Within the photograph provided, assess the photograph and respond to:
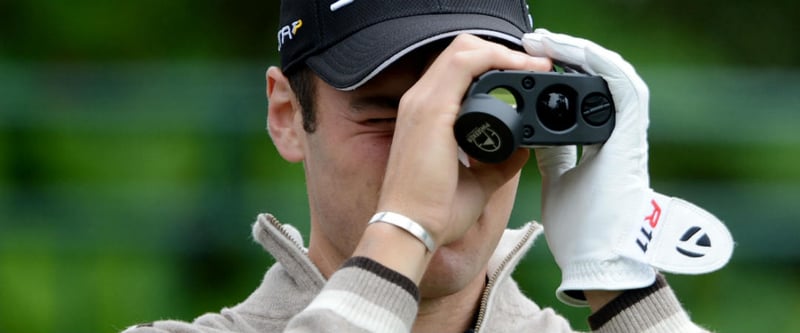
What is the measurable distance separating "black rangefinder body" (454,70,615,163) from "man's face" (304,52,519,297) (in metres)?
0.26

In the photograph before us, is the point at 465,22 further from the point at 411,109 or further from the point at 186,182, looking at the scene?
the point at 186,182

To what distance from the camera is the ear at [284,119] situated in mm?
2904

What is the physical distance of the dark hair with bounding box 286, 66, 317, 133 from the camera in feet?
9.20

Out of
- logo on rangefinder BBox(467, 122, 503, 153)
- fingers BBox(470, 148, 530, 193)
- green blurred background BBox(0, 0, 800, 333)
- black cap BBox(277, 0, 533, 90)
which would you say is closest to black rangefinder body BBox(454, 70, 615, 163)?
logo on rangefinder BBox(467, 122, 503, 153)

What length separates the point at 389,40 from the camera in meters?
2.62

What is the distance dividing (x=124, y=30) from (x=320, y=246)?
3.14 metres

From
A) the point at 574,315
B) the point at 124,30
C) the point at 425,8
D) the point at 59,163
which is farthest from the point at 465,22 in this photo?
the point at 124,30

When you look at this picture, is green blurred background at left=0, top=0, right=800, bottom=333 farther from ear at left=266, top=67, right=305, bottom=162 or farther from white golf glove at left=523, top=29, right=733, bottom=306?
white golf glove at left=523, top=29, right=733, bottom=306

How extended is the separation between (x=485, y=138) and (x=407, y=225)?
0.17 meters

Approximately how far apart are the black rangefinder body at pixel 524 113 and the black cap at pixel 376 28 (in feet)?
0.72

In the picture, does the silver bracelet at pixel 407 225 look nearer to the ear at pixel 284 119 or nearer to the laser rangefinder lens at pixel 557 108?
the laser rangefinder lens at pixel 557 108

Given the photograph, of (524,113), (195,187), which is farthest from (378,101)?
(195,187)

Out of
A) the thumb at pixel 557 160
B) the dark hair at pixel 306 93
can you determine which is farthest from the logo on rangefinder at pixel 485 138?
the dark hair at pixel 306 93

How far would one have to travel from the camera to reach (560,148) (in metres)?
2.63
